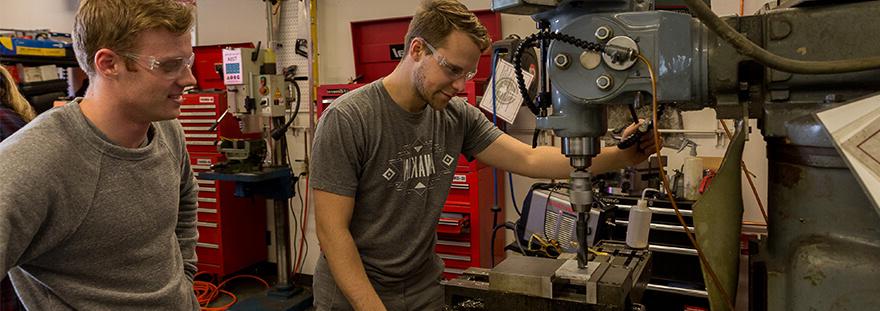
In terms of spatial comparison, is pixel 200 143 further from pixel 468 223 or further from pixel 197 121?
pixel 468 223

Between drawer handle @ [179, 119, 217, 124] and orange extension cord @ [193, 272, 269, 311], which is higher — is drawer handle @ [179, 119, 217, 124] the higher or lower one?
the higher one

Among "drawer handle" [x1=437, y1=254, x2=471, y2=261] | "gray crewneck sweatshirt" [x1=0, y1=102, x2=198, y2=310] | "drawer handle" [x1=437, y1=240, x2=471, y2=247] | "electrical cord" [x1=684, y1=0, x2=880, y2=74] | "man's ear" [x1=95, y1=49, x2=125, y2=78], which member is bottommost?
"drawer handle" [x1=437, y1=254, x2=471, y2=261]

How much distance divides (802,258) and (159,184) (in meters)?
1.12

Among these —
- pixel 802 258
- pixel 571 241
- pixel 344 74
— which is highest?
pixel 344 74

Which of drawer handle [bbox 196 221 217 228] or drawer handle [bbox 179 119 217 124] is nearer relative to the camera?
drawer handle [bbox 179 119 217 124]

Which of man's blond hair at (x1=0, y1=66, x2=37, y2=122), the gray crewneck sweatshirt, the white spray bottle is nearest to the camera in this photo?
the gray crewneck sweatshirt

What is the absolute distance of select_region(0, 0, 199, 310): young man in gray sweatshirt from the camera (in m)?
0.93

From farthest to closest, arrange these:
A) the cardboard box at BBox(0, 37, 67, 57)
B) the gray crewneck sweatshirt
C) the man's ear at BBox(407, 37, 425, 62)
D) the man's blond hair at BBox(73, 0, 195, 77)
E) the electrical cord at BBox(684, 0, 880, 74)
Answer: the cardboard box at BBox(0, 37, 67, 57)
the man's ear at BBox(407, 37, 425, 62)
the man's blond hair at BBox(73, 0, 195, 77)
the gray crewneck sweatshirt
the electrical cord at BBox(684, 0, 880, 74)

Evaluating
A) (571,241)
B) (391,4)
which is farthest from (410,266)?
(391,4)

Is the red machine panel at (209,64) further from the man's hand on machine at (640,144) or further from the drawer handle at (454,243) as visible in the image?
the man's hand on machine at (640,144)

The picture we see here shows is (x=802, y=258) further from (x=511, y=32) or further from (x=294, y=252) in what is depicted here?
(x=294, y=252)

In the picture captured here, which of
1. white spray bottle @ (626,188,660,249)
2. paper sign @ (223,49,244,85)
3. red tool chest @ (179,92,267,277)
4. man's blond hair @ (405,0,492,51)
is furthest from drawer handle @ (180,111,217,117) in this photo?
white spray bottle @ (626,188,660,249)

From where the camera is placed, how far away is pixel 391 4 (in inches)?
134

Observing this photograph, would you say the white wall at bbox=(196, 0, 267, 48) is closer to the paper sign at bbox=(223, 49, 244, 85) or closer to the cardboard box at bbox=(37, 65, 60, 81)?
the paper sign at bbox=(223, 49, 244, 85)
